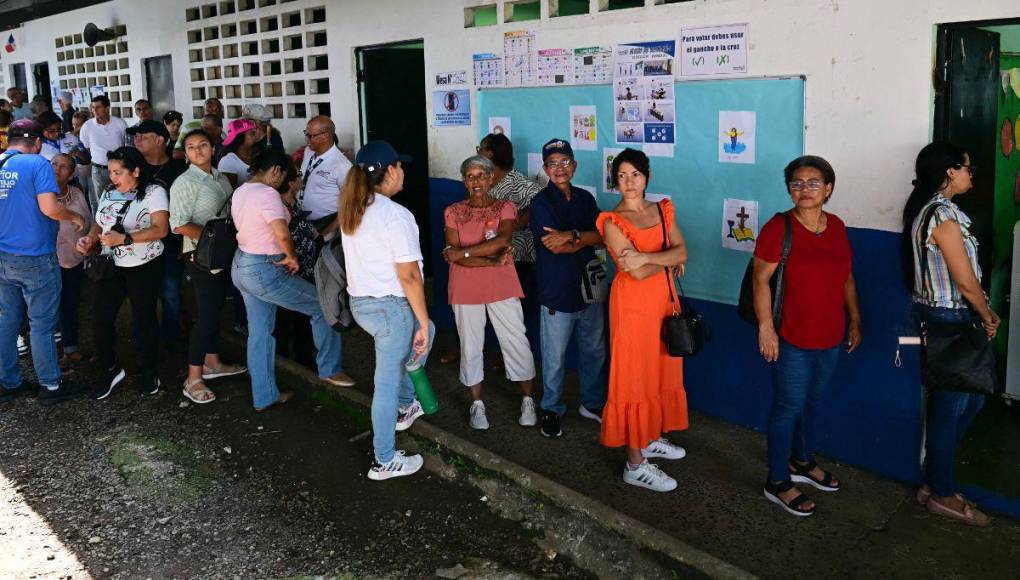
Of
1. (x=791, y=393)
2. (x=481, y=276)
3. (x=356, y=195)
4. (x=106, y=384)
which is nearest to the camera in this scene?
(x=791, y=393)

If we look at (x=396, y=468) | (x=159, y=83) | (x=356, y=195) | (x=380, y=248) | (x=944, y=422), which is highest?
(x=159, y=83)

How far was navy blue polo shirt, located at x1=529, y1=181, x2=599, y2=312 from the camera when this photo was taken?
492 centimetres

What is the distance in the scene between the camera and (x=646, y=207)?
4.51 meters

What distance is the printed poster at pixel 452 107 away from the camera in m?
6.55

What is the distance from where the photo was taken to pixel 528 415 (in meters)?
5.44

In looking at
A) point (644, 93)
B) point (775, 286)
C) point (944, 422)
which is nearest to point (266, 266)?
point (644, 93)

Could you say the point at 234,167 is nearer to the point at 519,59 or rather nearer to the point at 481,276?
the point at 519,59

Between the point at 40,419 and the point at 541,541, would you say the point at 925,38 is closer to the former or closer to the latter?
the point at 541,541

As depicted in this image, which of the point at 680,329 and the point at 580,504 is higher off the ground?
the point at 680,329

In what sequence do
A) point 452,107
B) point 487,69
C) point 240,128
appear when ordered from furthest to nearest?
1. point 240,128
2. point 452,107
3. point 487,69

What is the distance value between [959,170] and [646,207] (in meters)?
1.44

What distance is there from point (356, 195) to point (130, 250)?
2.47 meters

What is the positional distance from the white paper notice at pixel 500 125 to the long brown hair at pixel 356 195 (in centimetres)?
202

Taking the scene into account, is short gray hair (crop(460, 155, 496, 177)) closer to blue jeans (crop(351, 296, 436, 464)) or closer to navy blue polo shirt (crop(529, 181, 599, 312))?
navy blue polo shirt (crop(529, 181, 599, 312))
